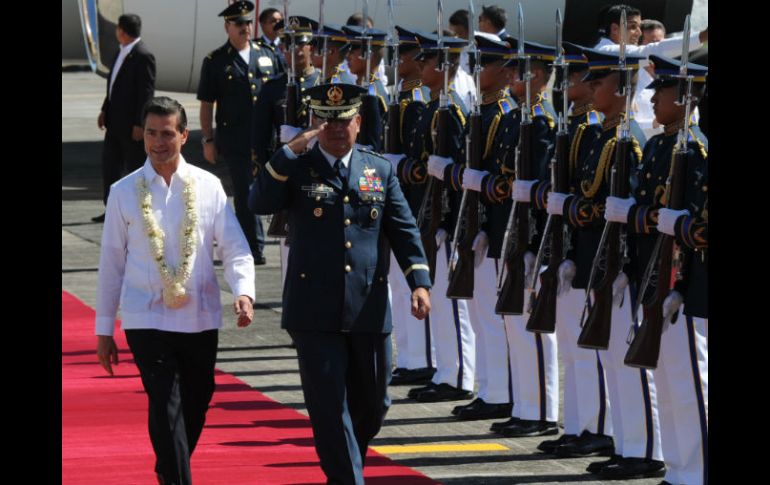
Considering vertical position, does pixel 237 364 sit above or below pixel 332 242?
below

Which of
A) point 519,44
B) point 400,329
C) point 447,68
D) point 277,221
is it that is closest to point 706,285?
point 519,44

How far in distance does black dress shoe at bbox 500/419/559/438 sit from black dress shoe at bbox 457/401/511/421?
0.32 metres

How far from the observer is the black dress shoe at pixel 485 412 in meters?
8.75

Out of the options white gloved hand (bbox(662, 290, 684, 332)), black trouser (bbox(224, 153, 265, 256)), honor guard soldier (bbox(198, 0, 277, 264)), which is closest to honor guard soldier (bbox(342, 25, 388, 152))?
white gloved hand (bbox(662, 290, 684, 332))

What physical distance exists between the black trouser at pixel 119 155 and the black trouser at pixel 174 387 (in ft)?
27.0

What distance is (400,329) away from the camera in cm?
1003

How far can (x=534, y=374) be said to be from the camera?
8414mm

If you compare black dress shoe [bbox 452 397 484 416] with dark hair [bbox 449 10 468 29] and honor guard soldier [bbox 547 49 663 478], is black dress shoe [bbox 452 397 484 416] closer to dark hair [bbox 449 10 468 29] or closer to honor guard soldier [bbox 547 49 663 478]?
honor guard soldier [bbox 547 49 663 478]

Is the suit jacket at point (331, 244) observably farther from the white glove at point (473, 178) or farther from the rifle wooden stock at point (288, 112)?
the rifle wooden stock at point (288, 112)

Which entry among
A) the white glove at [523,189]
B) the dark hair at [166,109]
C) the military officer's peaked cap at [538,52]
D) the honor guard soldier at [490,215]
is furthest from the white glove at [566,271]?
the dark hair at [166,109]

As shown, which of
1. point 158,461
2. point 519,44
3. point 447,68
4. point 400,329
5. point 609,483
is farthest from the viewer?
point 400,329

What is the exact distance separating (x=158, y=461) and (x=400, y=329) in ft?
11.7

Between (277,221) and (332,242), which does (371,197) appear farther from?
(277,221)

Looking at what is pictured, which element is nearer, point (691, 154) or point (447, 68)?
point (691, 154)
